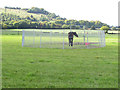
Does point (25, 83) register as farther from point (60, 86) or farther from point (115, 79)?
point (115, 79)

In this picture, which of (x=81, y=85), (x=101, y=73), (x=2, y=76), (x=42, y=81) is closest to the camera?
(x=81, y=85)

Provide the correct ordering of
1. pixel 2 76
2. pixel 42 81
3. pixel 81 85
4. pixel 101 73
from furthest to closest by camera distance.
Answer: pixel 101 73 < pixel 2 76 < pixel 42 81 < pixel 81 85

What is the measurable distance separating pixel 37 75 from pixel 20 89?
7.79 feet

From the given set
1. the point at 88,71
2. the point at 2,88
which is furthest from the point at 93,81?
the point at 2,88

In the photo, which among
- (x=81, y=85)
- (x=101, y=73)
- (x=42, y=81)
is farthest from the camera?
(x=101, y=73)

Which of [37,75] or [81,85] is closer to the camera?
[81,85]

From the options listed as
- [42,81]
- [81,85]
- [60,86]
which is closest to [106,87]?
[81,85]

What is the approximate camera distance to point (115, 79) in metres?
9.36

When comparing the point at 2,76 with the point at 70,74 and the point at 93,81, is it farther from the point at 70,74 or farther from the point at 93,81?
the point at 93,81

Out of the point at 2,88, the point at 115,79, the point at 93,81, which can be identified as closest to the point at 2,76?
the point at 2,88

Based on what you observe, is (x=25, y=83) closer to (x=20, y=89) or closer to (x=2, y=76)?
(x=20, y=89)

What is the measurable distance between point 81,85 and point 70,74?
6.70ft

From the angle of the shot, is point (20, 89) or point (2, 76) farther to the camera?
point (2, 76)

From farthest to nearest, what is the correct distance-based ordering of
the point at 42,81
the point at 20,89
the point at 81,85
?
the point at 42,81
the point at 81,85
the point at 20,89
